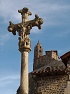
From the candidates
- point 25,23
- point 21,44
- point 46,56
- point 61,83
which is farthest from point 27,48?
point 46,56

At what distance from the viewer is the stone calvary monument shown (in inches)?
425

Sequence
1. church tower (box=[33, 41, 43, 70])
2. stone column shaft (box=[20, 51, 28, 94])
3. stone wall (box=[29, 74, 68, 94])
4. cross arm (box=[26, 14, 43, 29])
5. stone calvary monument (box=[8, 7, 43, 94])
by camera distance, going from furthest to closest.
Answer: church tower (box=[33, 41, 43, 70]) → stone wall (box=[29, 74, 68, 94]) → cross arm (box=[26, 14, 43, 29]) → stone calvary monument (box=[8, 7, 43, 94]) → stone column shaft (box=[20, 51, 28, 94])

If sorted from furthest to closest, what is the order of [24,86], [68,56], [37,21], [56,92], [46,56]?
[46,56]
[56,92]
[68,56]
[37,21]
[24,86]

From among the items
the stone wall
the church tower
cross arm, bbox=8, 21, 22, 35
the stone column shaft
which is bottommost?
the stone column shaft

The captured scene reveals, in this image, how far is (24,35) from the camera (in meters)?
11.3

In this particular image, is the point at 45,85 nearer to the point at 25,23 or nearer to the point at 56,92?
the point at 56,92

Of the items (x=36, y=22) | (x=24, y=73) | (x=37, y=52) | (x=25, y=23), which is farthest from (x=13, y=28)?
(x=37, y=52)

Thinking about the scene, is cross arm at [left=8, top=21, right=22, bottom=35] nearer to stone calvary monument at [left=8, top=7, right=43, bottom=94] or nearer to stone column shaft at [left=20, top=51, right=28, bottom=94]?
stone calvary monument at [left=8, top=7, right=43, bottom=94]

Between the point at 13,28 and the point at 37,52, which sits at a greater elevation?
the point at 37,52

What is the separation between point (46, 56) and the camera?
50.9 metres

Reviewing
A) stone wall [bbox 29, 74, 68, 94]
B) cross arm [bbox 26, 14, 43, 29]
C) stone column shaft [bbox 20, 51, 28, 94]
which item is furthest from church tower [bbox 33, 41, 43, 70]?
stone column shaft [bbox 20, 51, 28, 94]

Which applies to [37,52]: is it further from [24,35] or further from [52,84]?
[24,35]

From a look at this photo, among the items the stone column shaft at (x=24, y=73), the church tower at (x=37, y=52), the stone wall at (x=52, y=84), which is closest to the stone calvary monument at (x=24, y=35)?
the stone column shaft at (x=24, y=73)

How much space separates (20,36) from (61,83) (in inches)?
275
